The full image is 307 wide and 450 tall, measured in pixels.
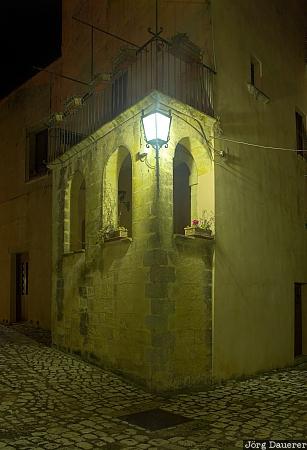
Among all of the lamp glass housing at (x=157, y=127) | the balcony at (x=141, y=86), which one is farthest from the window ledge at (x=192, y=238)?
the balcony at (x=141, y=86)

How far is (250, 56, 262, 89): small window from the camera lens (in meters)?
10.9

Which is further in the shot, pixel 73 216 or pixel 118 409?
pixel 73 216

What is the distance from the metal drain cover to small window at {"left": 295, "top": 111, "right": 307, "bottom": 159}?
28.1ft

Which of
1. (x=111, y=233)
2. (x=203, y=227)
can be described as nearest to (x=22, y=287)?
(x=111, y=233)

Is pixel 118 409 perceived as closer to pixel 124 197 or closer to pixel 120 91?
pixel 124 197

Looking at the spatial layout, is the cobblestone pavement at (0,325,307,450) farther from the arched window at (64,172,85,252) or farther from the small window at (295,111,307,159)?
the small window at (295,111,307,159)

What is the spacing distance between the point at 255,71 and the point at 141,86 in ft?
9.31

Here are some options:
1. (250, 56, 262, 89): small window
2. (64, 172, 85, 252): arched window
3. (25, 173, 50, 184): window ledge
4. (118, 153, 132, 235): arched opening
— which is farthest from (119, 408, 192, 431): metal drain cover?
(25, 173, 50, 184): window ledge

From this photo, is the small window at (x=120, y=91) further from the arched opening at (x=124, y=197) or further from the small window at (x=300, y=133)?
the small window at (x=300, y=133)

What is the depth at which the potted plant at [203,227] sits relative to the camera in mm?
8766

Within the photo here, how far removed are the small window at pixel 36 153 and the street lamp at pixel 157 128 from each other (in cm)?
792

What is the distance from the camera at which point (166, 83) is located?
9.90m

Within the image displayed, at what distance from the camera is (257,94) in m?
10.8

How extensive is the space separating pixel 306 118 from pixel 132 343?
8.56 m
